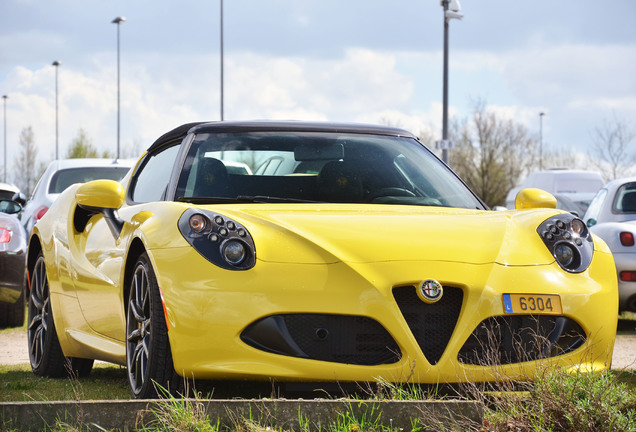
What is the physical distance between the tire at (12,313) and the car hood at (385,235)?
6.11 meters

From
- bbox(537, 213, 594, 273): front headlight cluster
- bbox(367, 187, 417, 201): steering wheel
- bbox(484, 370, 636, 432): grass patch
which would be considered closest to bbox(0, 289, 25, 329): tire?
bbox(367, 187, 417, 201): steering wheel

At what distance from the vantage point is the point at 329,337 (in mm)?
4574

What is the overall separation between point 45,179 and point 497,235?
1050 cm

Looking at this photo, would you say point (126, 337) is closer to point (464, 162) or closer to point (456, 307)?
point (456, 307)

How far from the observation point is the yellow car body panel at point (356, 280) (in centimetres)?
455

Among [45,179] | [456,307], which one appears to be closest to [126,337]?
[456,307]

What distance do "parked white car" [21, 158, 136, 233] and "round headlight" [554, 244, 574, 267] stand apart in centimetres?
973

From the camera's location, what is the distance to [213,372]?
459 centimetres

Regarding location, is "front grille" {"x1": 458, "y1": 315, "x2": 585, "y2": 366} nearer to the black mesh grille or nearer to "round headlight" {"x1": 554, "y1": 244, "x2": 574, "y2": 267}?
the black mesh grille

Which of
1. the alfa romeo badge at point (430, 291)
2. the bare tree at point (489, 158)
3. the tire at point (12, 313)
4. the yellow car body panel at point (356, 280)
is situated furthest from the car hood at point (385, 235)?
the bare tree at point (489, 158)

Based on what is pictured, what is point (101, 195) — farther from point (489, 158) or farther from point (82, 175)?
point (489, 158)

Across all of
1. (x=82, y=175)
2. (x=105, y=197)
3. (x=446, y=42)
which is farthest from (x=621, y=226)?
(x=446, y=42)

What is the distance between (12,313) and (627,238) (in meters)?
6.01

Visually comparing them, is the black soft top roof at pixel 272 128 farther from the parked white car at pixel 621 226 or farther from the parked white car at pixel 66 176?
the parked white car at pixel 66 176
